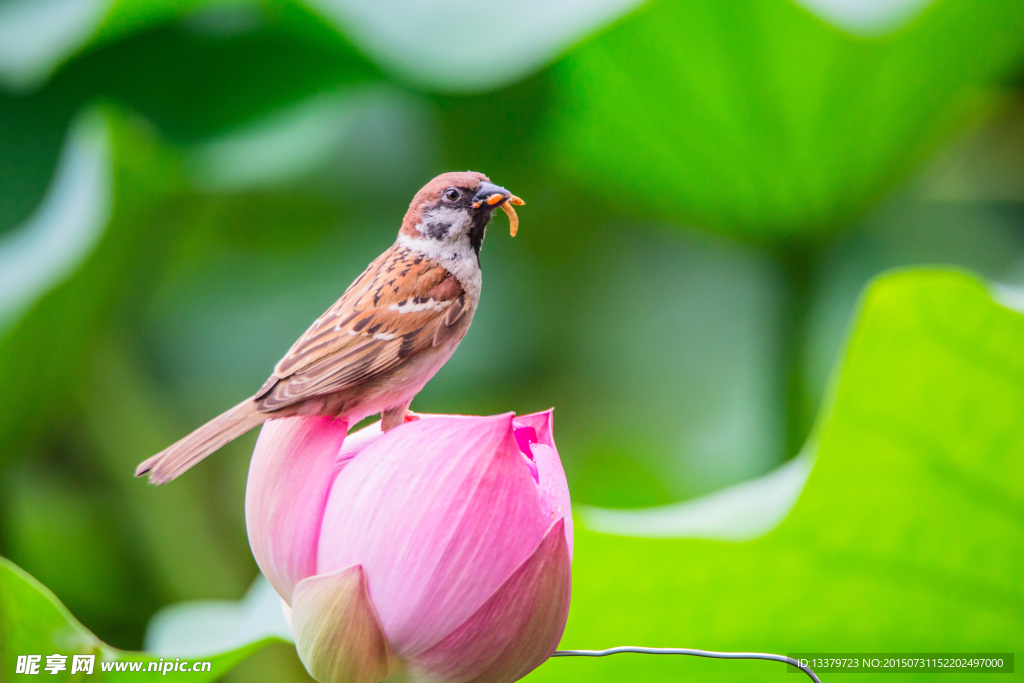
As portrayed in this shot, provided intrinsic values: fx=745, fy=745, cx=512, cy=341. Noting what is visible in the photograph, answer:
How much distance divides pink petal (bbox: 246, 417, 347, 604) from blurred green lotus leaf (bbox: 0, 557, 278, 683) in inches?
6.2

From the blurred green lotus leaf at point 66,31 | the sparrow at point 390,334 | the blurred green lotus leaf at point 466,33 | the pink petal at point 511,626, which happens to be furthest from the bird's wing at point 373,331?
the blurred green lotus leaf at point 66,31

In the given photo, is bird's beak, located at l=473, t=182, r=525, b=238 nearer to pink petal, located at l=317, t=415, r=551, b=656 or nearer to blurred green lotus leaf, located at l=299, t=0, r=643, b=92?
pink petal, located at l=317, t=415, r=551, b=656

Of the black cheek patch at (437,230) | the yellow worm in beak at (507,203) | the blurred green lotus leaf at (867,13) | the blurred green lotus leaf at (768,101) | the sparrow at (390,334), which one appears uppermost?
the blurred green lotus leaf at (867,13)

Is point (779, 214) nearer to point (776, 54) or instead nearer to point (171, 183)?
point (776, 54)

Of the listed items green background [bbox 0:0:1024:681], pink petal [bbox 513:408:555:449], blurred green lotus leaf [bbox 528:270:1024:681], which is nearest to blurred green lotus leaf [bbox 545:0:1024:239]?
green background [bbox 0:0:1024:681]

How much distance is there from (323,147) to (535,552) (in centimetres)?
73

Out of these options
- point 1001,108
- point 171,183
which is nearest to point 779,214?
point 1001,108

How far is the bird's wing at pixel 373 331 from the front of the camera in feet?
1.02

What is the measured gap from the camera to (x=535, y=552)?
0.83 feet

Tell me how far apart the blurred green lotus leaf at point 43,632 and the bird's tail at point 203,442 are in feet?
0.45

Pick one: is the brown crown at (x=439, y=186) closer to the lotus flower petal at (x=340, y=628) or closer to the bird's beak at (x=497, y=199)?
the bird's beak at (x=497, y=199)

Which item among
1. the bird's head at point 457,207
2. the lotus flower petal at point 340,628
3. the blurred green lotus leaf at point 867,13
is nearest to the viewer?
the lotus flower petal at point 340,628

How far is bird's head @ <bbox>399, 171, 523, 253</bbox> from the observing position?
0.35m

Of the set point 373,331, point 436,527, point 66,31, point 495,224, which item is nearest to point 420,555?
point 436,527
